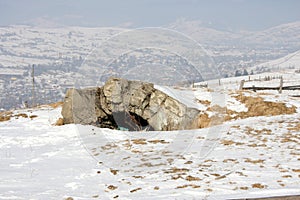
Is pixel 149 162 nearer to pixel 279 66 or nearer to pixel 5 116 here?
pixel 5 116

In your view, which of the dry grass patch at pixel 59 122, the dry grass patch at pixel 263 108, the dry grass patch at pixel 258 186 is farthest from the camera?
the dry grass patch at pixel 263 108

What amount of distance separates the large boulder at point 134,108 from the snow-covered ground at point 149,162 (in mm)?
2966

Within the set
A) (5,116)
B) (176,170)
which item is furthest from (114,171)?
(5,116)

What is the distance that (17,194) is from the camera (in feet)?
24.3

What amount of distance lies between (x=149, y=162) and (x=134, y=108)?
30.6ft

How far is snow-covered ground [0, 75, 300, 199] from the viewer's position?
293 inches

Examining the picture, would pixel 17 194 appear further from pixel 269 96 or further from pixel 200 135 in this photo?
pixel 269 96

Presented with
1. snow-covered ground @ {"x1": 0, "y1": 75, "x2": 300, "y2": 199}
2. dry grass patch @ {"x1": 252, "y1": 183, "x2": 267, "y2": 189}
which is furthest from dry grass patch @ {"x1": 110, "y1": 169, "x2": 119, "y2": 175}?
dry grass patch @ {"x1": 252, "y1": 183, "x2": 267, "y2": 189}

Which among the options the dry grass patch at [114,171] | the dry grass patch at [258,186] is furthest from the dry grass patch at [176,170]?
the dry grass patch at [258,186]

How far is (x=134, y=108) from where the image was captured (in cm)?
1930

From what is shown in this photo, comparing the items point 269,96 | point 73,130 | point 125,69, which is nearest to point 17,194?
point 73,130

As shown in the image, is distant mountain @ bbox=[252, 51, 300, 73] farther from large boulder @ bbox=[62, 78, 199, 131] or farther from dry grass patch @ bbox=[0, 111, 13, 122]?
dry grass patch @ bbox=[0, 111, 13, 122]

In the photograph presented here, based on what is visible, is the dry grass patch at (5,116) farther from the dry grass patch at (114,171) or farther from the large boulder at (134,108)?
the dry grass patch at (114,171)

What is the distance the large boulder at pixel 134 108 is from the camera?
18.4 m
